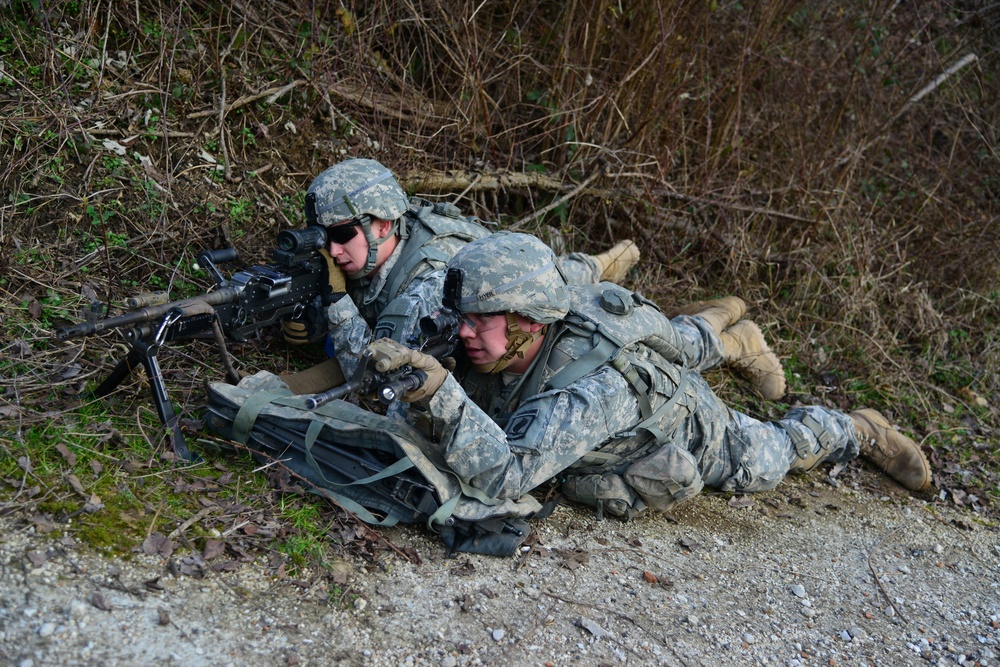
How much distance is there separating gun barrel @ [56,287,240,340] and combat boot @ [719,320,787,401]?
11.3ft

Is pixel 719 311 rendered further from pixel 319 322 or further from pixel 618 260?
pixel 319 322

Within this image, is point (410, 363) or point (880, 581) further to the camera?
point (880, 581)

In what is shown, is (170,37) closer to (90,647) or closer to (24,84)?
(24,84)

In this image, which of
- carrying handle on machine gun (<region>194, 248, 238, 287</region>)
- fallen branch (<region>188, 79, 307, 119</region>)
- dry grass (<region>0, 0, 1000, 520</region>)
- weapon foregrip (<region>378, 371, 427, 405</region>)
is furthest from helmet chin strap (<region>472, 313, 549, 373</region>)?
fallen branch (<region>188, 79, 307, 119</region>)

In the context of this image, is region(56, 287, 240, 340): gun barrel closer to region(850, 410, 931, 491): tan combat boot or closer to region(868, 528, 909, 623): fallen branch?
region(868, 528, 909, 623): fallen branch

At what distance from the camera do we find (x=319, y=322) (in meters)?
4.71

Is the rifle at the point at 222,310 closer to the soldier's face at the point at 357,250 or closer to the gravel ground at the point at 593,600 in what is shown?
the soldier's face at the point at 357,250

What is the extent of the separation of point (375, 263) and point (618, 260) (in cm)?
213

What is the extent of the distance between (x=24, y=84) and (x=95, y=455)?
2.76m

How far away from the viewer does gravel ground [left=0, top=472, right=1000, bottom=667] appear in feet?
9.46

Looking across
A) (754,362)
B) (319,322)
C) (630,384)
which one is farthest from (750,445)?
(319,322)

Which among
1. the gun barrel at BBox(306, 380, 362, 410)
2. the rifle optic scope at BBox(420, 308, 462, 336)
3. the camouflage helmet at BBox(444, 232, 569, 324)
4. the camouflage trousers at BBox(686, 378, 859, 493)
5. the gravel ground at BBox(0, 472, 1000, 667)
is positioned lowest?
the gravel ground at BBox(0, 472, 1000, 667)

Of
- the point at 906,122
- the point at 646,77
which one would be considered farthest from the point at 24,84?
the point at 906,122

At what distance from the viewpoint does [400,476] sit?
3670mm
